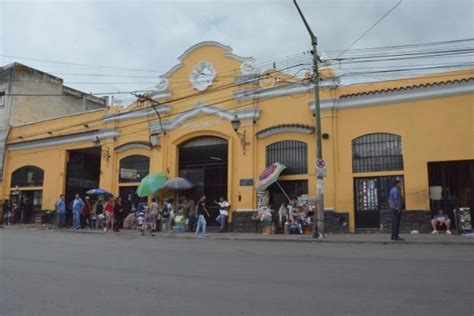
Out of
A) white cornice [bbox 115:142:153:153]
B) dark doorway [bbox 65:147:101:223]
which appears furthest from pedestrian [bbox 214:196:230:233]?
dark doorway [bbox 65:147:101:223]

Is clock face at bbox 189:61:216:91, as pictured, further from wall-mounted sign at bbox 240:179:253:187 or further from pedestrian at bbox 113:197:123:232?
pedestrian at bbox 113:197:123:232

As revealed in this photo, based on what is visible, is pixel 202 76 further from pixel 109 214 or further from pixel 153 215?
pixel 109 214

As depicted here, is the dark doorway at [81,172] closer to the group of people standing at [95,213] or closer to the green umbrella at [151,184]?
the group of people standing at [95,213]

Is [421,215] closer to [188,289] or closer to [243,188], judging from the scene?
[243,188]

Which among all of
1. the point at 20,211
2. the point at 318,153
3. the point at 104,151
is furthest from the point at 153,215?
the point at 20,211

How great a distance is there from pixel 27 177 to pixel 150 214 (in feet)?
43.2

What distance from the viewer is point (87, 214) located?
25.8m

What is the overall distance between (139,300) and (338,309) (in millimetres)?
2660

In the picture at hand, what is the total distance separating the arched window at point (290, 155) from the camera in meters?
20.9

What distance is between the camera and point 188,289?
23.7 ft

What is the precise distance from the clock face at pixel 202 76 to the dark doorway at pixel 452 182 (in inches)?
440

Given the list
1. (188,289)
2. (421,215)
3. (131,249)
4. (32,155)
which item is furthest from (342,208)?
(32,155)

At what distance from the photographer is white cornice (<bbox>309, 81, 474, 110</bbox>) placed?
18125mm

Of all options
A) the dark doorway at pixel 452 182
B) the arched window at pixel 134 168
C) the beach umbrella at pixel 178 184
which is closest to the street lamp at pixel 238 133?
the beach umbrella at pixel 178 184
